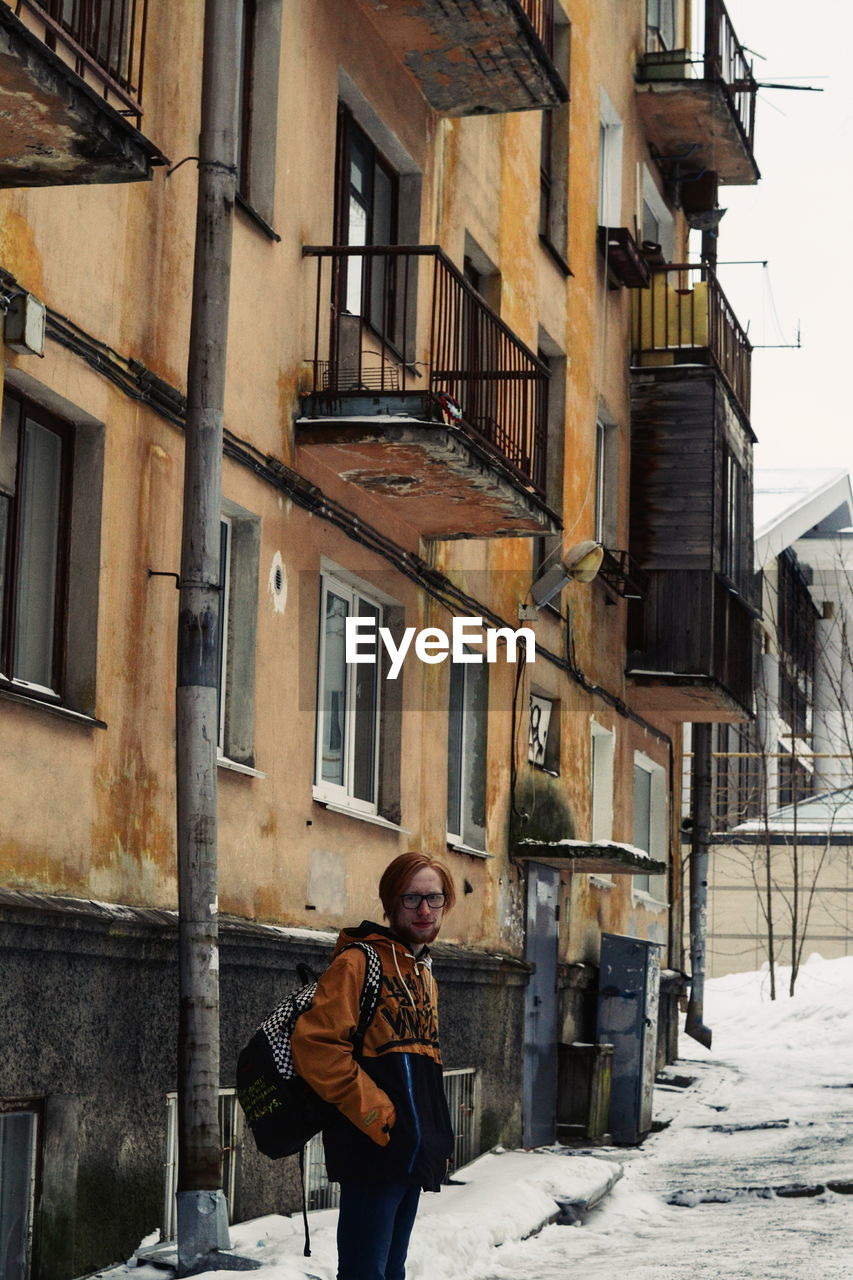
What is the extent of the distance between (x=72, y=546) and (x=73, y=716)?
84 centimetres

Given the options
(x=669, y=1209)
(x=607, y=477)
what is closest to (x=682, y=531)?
(x=607, y=477)

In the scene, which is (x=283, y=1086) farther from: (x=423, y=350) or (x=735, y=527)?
(x=735, y=527)

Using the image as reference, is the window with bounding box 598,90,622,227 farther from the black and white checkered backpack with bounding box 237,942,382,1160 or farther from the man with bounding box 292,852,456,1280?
the black and white checkered backpack with bounding box 237,942,382,1160

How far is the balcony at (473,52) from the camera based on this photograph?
40.3 feet

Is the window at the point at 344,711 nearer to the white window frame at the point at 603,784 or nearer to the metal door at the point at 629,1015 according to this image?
the metal door at the point at 629,1015

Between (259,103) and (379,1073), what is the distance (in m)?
6.68

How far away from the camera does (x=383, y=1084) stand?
5645 millimetres

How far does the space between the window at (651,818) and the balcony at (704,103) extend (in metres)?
6.76

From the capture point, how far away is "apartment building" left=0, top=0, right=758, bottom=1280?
26.5ft

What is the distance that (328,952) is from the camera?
36.0 ft

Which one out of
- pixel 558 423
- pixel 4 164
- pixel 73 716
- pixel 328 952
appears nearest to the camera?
pixel 4 164

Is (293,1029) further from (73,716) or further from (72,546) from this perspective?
(72,546)

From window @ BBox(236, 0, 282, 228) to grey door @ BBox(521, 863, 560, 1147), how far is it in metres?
6.87

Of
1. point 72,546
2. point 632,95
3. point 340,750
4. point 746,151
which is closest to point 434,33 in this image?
point 340,750
